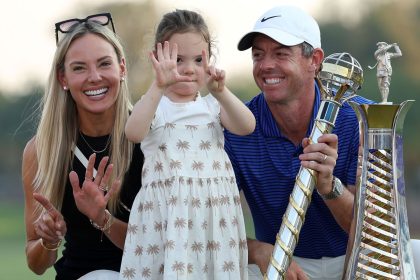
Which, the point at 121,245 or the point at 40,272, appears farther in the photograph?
the point at 40,272

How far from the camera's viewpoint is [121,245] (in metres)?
3.27

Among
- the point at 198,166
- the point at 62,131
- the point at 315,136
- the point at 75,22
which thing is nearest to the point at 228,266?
the point at 198,166

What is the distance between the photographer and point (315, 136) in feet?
8.65

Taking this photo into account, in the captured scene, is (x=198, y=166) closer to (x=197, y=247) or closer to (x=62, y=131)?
(x=197, y=247)

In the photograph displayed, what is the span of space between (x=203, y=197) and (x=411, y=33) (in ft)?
55.8

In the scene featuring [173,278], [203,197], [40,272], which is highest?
[203,197]

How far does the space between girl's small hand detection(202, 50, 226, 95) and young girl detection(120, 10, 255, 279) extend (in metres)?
0.03

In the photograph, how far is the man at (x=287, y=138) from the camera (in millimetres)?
3359

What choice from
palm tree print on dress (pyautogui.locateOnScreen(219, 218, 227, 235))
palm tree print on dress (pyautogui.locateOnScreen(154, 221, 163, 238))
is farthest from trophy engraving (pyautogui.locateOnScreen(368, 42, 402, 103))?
palm tree print on dress (pyautogui.locateOnScreen(154, 221, 163, 238))

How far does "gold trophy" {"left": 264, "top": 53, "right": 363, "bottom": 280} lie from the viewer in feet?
8.20

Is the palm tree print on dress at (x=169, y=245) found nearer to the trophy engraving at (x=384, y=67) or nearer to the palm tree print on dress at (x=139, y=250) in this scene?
the palm tree print on dress at (x=139, y=250)

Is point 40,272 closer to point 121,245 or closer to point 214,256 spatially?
point 121,245

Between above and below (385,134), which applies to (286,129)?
below

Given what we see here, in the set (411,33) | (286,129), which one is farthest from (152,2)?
(286,129)
